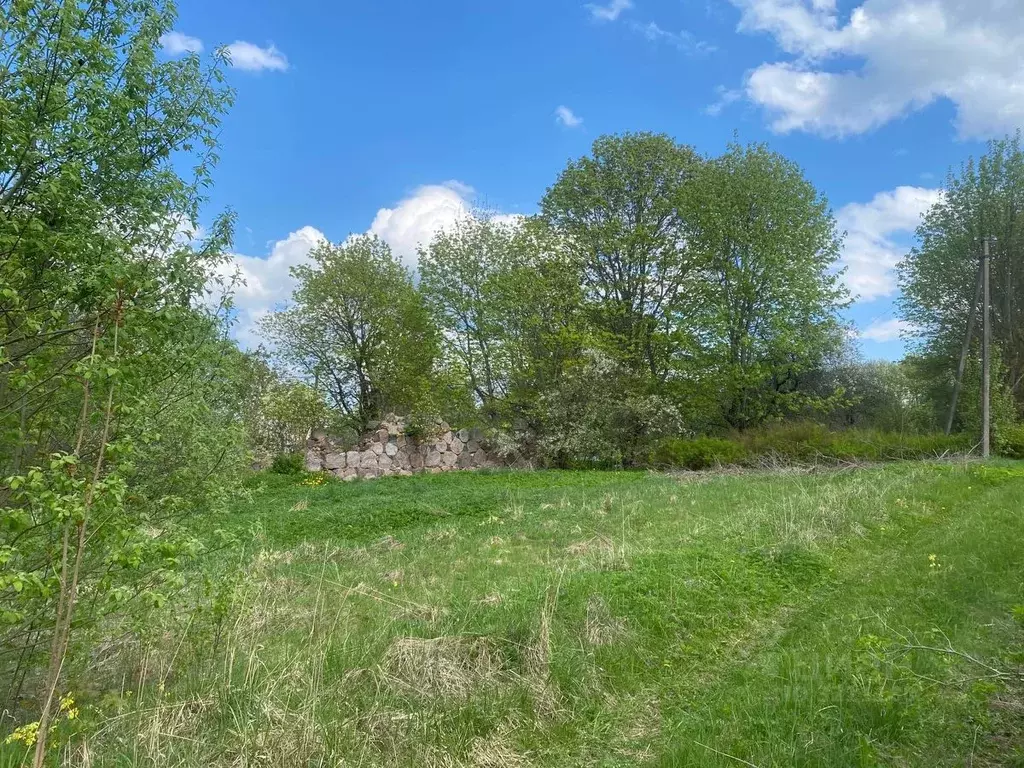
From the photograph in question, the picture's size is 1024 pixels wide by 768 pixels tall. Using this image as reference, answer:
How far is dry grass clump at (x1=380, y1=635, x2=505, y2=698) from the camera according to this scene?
3.93m

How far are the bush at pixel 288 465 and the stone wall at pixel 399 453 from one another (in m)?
0.77

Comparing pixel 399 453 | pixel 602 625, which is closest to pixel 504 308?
pixel 399 453

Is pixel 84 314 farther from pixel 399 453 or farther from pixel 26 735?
pixel 399 453

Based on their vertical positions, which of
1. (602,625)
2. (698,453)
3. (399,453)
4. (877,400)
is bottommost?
(602,625)

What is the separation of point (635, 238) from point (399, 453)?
13443mm

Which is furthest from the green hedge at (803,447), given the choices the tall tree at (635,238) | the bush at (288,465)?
the bush at (288,465)

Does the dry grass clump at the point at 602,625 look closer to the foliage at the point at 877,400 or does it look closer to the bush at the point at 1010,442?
the bush at the point at 1010,442

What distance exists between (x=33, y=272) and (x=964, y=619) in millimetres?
6890

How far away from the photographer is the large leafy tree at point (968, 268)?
27.4m

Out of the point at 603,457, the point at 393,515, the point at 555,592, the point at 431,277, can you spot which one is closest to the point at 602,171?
the point at 431,277

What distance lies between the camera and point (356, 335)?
92.9 feet

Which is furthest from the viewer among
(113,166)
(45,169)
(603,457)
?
(603,457)

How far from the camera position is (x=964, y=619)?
494 centimetres

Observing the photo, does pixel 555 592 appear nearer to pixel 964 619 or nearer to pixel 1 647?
pixel 964 619
